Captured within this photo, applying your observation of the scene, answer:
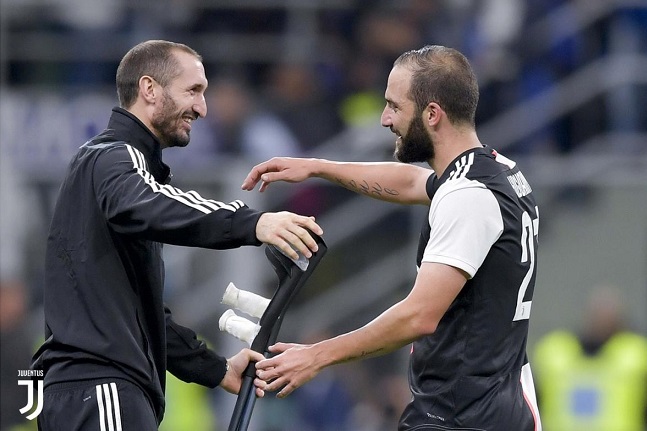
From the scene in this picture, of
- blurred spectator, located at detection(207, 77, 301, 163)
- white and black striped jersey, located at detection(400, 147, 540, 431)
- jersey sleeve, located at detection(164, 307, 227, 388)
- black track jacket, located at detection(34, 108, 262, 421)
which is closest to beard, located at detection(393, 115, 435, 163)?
white and black striped jersey, located at detection(400, 147, 540, 431)

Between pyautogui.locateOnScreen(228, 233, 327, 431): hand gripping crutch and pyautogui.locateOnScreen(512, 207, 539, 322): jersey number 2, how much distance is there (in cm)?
77

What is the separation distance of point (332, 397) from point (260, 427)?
1.98 feet

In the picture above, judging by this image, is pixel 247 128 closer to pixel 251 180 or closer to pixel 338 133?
pixel 338 133

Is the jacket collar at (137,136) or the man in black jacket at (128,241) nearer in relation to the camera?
the man in black jacket at (128,241)

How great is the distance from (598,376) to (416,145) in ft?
18.4

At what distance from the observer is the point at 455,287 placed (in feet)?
16.3

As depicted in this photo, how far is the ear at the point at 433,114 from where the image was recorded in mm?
5246

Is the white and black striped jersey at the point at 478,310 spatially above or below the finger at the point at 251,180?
below

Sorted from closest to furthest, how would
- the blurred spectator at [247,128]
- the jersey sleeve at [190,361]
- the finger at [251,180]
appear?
the finger at [251,180] → the jersey sleeve at [190,361] → the blurred spectator at [247,128]

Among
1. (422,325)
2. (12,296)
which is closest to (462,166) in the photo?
(422,325)

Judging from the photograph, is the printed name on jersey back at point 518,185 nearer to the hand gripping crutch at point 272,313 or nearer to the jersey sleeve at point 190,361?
the hand gripping crutch at point 272,313

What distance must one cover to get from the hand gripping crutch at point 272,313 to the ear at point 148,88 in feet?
2.37

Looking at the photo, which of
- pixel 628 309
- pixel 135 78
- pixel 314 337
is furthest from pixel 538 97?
pixel 135 78

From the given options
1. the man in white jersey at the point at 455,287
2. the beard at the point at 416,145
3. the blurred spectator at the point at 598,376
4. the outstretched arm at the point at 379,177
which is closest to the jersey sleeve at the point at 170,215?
the man in white jersey at the point at 455,287
